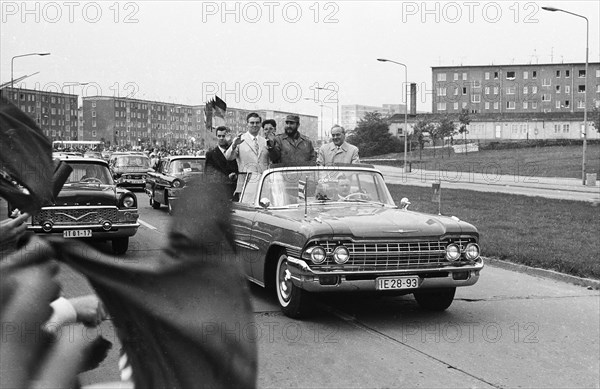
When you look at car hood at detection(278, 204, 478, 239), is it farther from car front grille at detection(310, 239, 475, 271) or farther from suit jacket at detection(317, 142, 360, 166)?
suit jacket at detection(317, 142, 360, 166)

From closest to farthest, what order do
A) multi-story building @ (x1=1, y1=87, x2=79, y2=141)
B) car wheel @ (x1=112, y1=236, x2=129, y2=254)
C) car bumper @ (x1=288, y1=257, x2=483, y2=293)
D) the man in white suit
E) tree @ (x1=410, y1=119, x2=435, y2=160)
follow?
multi-story building @ (x1=1, y1=87, x2=79, y2=141)
car wheel @ (x1=112, y1=236, x2=129, y2=254)
car bumper @ (x1=288, y1=257, x2=483, y2=293)
the man in white suit
tree @ (x1=410, y1=119, x2=435, y2=160)

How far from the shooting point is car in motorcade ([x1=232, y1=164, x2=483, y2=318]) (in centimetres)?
691

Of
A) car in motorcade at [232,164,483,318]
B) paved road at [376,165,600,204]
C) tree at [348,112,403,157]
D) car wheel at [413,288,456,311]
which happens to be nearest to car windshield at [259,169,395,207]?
car in motorcade at [232,164,483,318]

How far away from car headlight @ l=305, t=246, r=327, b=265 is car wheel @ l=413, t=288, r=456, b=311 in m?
1.39

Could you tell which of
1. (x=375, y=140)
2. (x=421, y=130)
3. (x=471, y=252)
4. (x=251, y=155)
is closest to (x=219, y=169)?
(x=471, y=252)

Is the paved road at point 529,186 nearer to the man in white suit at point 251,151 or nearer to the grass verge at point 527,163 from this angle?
the grass verge at point 527,163

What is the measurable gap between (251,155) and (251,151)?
0.18 ft

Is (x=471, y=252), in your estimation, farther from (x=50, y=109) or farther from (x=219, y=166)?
(x=50, y=109)

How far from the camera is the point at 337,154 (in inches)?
425

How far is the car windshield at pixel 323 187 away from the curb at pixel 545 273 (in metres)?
2.74

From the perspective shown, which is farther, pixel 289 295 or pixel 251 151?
pixel 251 151

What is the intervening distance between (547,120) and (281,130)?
95.3 meters

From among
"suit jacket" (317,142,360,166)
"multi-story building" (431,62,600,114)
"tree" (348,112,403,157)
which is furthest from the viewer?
"multi-story building" (431,62,600,114)

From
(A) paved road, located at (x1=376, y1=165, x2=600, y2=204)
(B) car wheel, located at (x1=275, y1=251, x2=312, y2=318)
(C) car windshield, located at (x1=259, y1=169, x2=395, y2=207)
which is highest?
(C) car windshield, located at (x1=259, y1=169, x2=395, y2=207)
